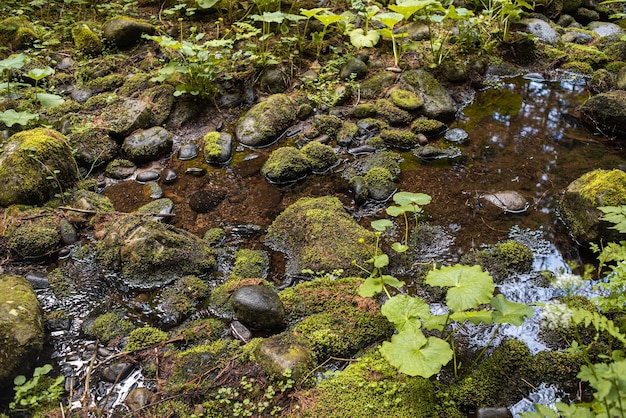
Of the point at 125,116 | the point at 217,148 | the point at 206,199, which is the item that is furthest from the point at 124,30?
the point at 206,199

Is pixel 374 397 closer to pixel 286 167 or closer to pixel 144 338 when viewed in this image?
pixel 144 338

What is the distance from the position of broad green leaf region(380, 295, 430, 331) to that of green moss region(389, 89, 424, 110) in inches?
170

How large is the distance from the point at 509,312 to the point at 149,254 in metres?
3.03

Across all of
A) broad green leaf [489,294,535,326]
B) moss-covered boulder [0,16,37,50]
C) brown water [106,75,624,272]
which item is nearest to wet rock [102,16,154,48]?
moss-covered boulder [0,16,37,50]

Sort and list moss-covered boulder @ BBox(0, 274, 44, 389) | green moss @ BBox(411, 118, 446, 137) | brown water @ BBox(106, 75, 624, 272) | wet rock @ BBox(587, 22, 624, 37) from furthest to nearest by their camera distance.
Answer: wet rock @ BBox(587, 22, 624, 37) < green moss @ BBox(411, 118, 446, 137) < brown water @ BBox(106, 75, 624, 272) < moss-covered boulder @ BBox(0, 274, 44, 389)

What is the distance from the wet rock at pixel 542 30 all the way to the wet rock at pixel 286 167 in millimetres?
5962

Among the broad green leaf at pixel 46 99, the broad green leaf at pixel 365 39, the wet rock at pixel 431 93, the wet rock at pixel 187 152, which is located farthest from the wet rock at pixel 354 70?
the broad green leaf at pixel 46 99

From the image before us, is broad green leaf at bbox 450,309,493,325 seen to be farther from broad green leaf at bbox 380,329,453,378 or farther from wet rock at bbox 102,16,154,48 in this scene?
wet rock at bbox 102,16,154,48

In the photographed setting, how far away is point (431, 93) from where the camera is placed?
6.82 m

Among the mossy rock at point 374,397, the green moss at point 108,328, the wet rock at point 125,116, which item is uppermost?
the wet rock at point 125,116

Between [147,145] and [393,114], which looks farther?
[393,114]

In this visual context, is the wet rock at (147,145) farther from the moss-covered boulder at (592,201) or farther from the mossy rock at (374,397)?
the moss-covered boulder at (592,201)

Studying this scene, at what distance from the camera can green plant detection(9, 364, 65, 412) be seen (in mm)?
2934

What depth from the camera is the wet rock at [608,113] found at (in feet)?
19.6
